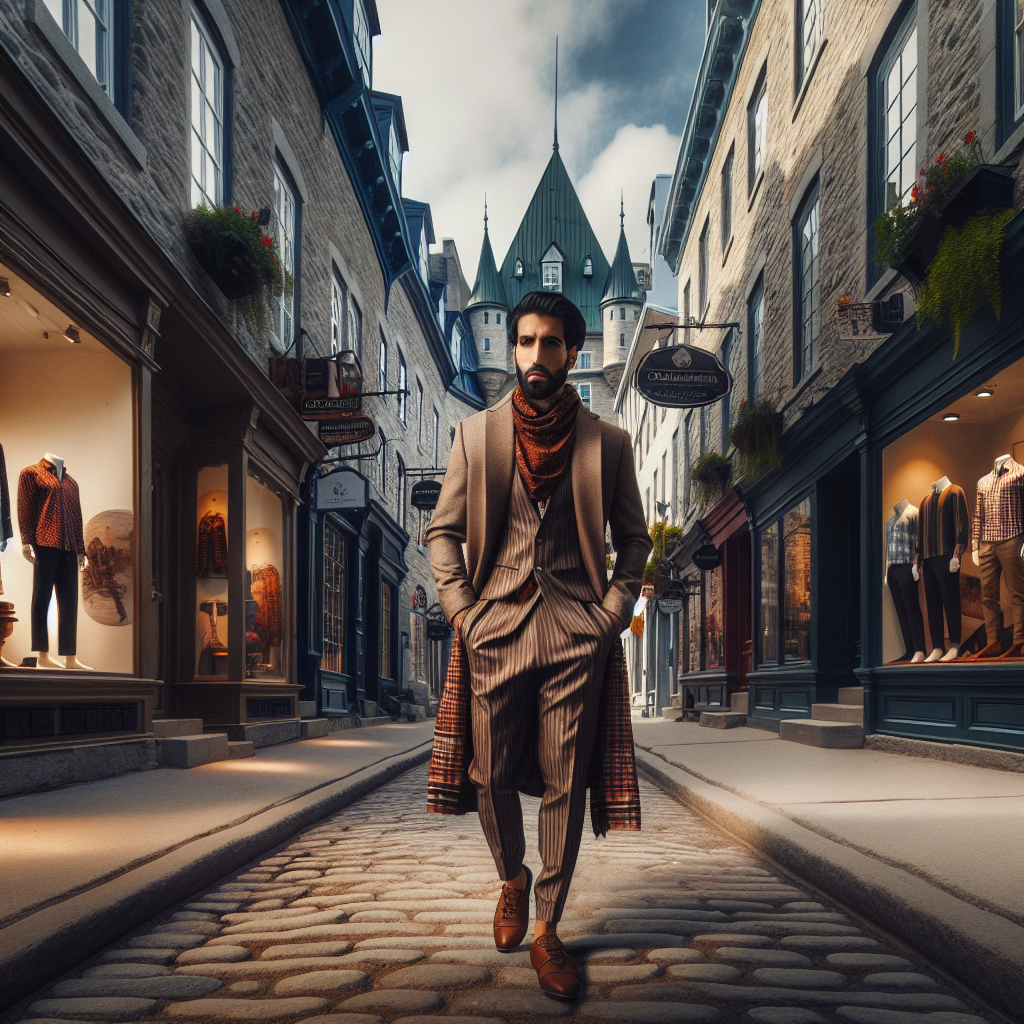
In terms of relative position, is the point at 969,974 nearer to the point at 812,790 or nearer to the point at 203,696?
the point at 812,790

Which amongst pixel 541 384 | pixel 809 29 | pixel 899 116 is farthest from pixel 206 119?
pixel 541 384

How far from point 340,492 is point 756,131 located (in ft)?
29.2

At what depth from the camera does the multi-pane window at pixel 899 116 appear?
34.1 ft

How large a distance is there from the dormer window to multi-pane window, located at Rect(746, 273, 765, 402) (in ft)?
154

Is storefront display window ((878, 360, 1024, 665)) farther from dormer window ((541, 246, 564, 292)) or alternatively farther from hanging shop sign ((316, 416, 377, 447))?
dormer window ((541, 246, 564, 292))

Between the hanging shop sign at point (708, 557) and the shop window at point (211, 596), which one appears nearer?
the shop window at point (211, 596)

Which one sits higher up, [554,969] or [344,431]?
[344,431]

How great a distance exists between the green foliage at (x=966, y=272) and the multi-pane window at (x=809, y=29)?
6558mm

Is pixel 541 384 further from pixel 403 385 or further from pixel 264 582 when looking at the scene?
pixel 403 385

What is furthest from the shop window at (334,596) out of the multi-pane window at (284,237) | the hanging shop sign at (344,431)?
the multi-pane window at (284,237)

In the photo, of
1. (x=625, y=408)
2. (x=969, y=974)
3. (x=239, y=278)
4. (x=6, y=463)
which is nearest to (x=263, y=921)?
(x=969, y=974)

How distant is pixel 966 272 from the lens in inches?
309

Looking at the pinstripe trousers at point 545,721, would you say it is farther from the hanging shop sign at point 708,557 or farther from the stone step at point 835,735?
the hanging shop sign at point 708,557

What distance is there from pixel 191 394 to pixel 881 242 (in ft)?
22.5
